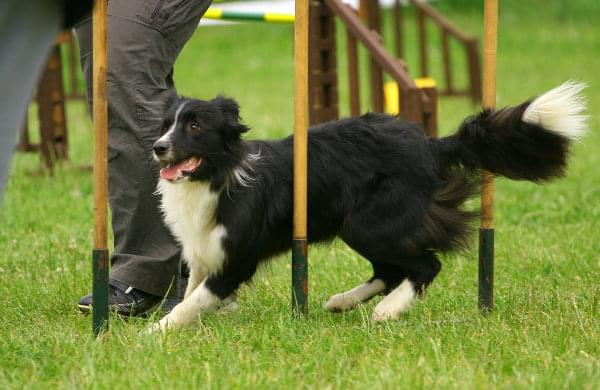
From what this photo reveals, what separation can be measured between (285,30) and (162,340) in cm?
1702

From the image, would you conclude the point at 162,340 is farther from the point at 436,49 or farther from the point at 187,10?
the point at 436,49

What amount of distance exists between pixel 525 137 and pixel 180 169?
1273 millimetres

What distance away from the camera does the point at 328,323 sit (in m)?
3.99

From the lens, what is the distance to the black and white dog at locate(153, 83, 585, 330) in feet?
13.2

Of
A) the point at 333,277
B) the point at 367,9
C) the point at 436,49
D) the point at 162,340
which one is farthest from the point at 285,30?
the point at 162,340

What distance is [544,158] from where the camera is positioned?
4.14 meters

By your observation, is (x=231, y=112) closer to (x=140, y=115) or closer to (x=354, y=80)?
(x=140, y=115)

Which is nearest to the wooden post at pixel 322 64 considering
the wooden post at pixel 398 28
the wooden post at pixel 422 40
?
the wooden post at pixel 398 28

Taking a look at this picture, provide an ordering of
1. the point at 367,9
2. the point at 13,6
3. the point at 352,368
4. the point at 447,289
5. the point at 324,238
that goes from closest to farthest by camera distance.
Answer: the point at 13,6 < the point at 352,368 < the point at 324,238 < the point at 447,289 < the point at 367,9

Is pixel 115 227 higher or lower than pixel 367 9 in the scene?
lower

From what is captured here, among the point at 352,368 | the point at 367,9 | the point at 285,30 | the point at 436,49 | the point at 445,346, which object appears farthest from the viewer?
the point at 285,30

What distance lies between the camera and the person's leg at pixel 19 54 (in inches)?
110

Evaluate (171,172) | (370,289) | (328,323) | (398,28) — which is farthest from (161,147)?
(398,28)

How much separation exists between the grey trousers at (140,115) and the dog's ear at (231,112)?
0.70ft
